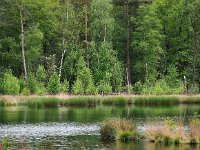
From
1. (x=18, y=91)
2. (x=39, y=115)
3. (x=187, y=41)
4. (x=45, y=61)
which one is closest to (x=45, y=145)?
(x=39, y=115)

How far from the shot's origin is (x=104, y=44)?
77.0 m

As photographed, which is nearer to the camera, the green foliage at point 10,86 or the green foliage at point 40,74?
the green foliage at point 10,86

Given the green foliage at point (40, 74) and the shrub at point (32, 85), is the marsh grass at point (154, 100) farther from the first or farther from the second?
the green foliage at point (40, 74)

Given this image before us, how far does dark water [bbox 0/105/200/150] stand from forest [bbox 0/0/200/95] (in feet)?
59.2

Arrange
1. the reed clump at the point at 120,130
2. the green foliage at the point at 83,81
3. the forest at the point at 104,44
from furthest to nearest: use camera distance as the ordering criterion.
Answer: the forest at the point at 104,44
the green foliage at the point at 83,81
the reed clump at the point at 120,130

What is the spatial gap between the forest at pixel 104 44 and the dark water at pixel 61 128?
18030mm

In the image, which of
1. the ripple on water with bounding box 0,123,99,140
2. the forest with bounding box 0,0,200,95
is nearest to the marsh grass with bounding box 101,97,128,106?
the forest with bounding box 0,0,200,95

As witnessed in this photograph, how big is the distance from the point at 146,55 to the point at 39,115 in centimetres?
3478

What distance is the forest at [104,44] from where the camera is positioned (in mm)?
71688

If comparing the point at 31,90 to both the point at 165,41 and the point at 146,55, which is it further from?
the point at 165,41

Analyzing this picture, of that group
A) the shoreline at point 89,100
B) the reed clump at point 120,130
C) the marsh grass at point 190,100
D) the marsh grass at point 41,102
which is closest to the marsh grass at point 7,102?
the shoreline at point 89,100

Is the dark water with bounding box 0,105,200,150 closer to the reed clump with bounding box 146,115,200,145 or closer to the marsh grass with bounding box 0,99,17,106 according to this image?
the reed clump with bounding box 146,115,200,145

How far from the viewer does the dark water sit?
2792 cm

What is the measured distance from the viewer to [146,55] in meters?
78.9
